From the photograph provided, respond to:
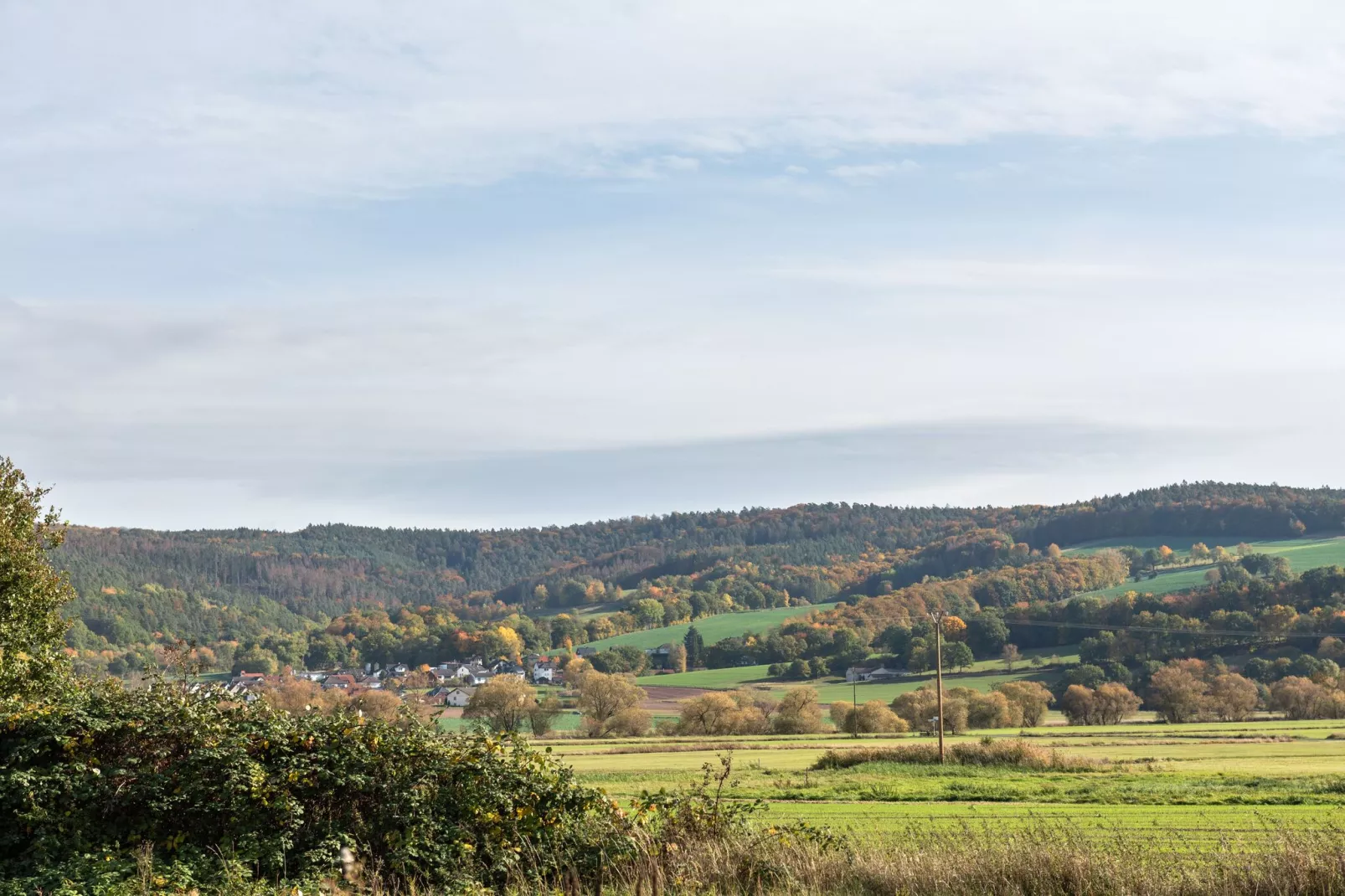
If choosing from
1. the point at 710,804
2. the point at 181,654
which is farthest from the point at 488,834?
the point at 181,654

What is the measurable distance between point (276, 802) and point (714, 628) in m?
168

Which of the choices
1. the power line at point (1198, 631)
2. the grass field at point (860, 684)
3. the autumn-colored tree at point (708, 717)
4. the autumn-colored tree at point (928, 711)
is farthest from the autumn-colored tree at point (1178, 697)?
the autumn-colored tree at point (708, 717)

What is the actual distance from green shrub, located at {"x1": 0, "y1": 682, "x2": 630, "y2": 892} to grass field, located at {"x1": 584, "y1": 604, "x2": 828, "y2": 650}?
509 feet

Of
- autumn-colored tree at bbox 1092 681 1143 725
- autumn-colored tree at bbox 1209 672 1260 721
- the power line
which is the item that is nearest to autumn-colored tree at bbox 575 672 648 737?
autumn-colored tree at bbox 1092 681 1143 725

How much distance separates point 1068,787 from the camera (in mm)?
37969

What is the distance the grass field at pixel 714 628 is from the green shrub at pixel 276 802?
6103 inches

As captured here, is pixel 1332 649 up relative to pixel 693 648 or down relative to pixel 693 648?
up

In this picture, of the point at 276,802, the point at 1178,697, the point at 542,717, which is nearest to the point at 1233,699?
the point at 1178,697

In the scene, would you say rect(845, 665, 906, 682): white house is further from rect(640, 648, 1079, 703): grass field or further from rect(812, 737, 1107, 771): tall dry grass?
rect(812, 737, 1107, 771): tall dry grass

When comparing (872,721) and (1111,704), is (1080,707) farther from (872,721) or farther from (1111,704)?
(872,721)

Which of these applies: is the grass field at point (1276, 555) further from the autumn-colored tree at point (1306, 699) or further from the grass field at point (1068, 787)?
the grass field at point (1068, 787)

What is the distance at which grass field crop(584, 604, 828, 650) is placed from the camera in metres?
172

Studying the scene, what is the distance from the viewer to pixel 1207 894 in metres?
9.79

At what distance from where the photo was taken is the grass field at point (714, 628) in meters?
172
